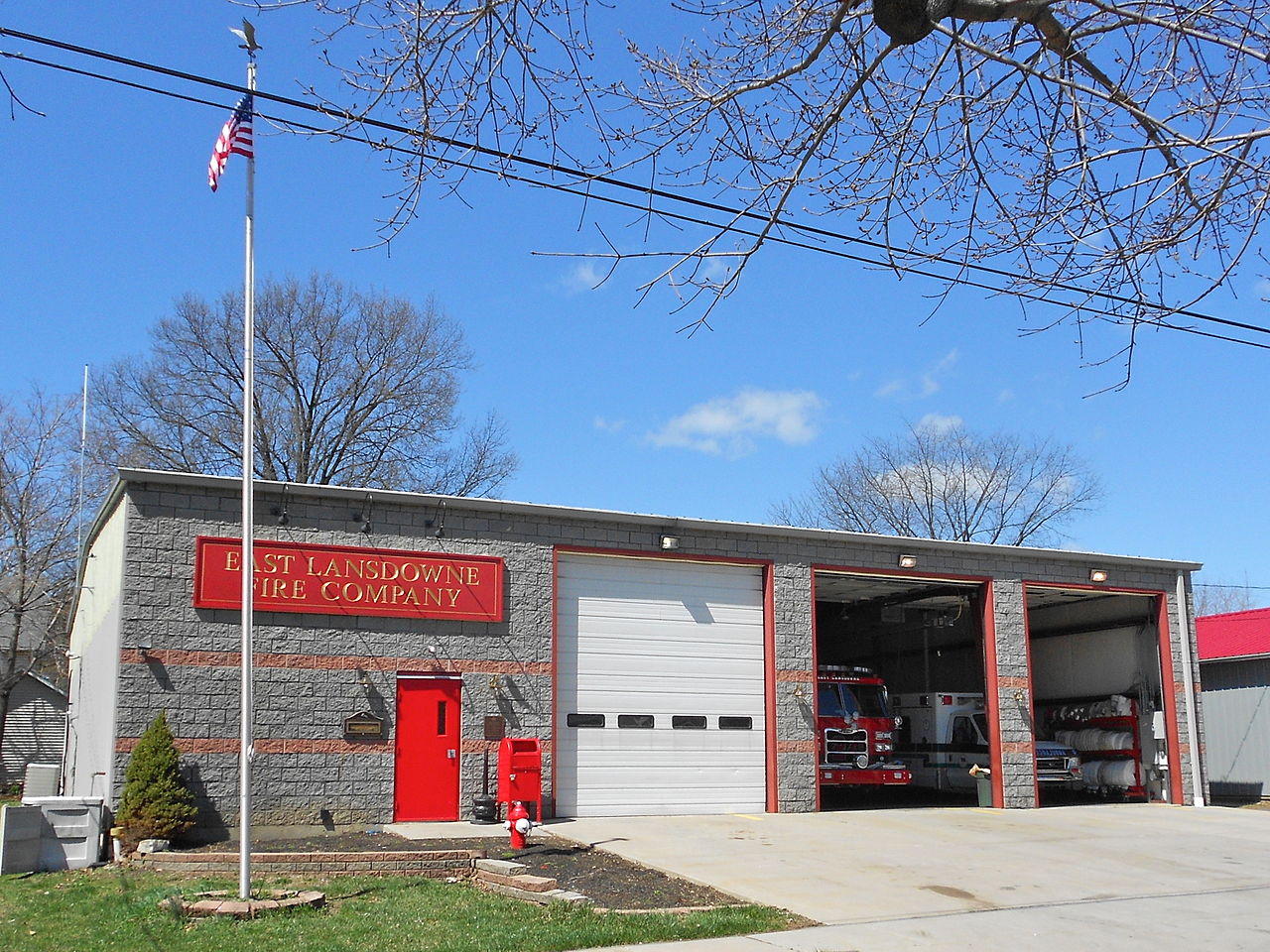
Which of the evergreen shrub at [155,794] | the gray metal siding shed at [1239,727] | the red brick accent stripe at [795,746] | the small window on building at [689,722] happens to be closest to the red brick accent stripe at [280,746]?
the evergreen shrub at [155,794]

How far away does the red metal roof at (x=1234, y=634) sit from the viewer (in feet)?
107

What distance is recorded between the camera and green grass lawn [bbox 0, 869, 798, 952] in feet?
31.6

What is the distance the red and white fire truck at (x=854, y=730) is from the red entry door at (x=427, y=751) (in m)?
7.32

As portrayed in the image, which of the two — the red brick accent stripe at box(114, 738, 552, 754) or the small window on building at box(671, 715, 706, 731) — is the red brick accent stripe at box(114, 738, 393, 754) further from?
the small window on building at box(671, 715, 706, 731)

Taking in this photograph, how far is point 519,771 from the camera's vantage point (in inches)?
635

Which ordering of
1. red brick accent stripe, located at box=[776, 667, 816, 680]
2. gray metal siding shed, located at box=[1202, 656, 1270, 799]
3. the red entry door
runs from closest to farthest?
the red entry door, red brick accent stripe, located at box=[776, 667, 816, 680], gray metal siding shed, located at box=[1202, 656, 1270, 799]

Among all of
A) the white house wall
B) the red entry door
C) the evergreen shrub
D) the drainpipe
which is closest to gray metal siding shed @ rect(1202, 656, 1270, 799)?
the drainpipe

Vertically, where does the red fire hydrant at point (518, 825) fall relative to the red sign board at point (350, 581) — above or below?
below

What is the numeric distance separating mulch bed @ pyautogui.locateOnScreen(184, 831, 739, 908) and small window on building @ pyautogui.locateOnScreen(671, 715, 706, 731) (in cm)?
436

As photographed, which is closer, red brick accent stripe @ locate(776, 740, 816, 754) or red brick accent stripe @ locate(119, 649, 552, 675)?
red brick accent stripe @ locate(119, 649, 552, 675)

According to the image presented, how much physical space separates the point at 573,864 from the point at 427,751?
4523 millimetres

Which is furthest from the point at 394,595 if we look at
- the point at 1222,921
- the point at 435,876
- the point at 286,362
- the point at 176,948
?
the point at 286,362

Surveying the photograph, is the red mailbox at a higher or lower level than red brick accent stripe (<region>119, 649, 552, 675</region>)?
lower

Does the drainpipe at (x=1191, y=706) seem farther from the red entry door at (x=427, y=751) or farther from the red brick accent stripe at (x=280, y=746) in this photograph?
the red brick accent stripe at (x=280, y=746)
